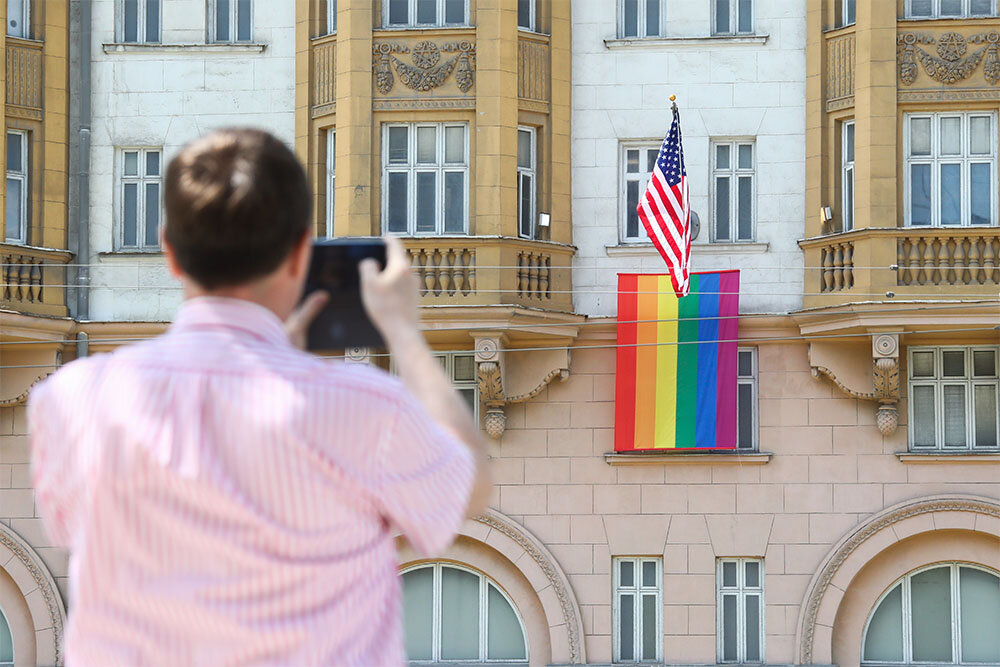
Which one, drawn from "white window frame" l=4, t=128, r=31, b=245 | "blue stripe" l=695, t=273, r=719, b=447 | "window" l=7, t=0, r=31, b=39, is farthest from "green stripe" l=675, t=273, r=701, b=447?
"window" l=7, t=0, r=31, b=39

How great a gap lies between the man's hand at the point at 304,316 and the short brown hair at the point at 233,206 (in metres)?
0.43

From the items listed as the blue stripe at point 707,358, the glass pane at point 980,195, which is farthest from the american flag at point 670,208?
the glass pane at point 980,195

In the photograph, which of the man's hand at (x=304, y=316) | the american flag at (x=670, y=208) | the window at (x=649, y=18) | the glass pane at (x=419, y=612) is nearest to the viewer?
the man's hand at (x=304, y=316)

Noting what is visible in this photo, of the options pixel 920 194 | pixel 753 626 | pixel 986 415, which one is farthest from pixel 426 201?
pixel 986 415

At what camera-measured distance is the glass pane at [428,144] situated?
76.6ft

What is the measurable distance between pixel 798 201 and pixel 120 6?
9.43m

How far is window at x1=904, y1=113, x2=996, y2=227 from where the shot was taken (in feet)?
74.4

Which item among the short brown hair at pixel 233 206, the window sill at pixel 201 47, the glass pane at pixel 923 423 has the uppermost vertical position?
the window sill at pixel 201 47

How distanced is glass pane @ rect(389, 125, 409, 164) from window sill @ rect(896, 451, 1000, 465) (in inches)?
289

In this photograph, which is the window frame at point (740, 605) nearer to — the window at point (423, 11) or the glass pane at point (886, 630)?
the glass pane at point (886, 630)

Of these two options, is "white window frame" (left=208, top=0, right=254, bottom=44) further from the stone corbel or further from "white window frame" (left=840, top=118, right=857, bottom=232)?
"white window frame" (left=840, top=118, right=857, bottom=232)

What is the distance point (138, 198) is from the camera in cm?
2433

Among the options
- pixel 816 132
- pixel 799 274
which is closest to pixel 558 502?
pixel 799 274

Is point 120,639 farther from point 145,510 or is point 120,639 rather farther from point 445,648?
point 445,648
